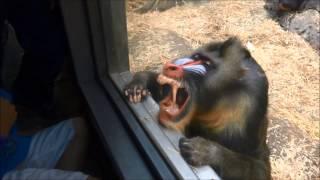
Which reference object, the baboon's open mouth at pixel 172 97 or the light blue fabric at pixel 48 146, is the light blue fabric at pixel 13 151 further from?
the baboon's open mouth at pixel 172 97

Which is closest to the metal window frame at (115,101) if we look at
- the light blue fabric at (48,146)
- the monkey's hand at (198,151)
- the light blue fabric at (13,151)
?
the monkey's hand at (198,151)

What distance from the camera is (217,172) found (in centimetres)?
124

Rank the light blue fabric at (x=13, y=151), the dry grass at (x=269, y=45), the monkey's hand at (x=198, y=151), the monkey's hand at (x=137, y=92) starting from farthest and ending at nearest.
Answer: the dry grass at (x=269, y=45), the monkey's hand at (x=137, y=92), the light blue fabric at (x=13, y=151), the monkey's hand at (x=198, y=151)

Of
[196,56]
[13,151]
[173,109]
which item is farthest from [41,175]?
[196,56]

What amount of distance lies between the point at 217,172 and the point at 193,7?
155 cm

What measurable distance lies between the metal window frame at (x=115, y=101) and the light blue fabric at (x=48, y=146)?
13 centimetres

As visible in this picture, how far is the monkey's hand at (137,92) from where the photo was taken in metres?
1.49

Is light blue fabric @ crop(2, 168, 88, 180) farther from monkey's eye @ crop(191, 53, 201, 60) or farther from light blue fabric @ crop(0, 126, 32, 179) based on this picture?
monkey's eye @ crop(191, 53, 201, 60)

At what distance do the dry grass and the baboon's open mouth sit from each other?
24.4 inches

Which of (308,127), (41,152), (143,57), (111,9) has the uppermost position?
(111,9)

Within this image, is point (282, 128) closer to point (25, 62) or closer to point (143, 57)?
point (143, 57)

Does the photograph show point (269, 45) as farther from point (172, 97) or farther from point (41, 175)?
point (41, 175)

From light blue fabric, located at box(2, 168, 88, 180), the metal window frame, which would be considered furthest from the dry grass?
light blue fabric, located at box(2, 168, 88, 180)

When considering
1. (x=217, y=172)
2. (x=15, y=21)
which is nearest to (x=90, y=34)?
(x=15, y=21)
